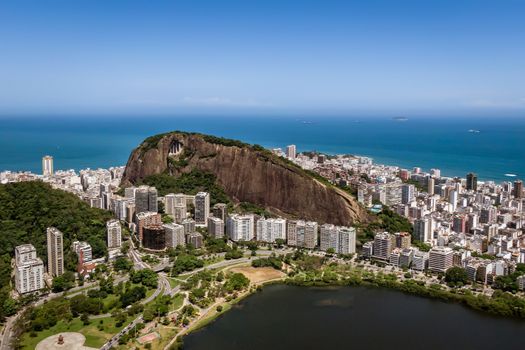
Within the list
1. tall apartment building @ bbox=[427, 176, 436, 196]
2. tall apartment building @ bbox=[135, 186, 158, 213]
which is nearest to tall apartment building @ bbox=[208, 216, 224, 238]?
tall apartment building @ bbox=[135, 186, 158, 213]

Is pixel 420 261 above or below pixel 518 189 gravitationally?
below

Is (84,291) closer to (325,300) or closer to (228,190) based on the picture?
(325,300)

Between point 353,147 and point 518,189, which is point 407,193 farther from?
point 353,147

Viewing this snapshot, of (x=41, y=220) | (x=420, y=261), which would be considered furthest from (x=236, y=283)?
(x=41, y=220)

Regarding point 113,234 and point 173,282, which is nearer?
point 173,282

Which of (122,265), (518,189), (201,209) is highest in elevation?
(518,189)

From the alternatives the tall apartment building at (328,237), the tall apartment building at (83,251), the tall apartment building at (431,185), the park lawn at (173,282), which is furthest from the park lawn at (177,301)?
the tall apartment building at (431,185)
